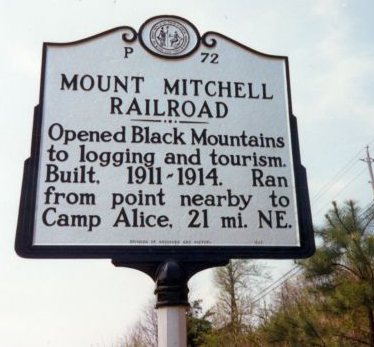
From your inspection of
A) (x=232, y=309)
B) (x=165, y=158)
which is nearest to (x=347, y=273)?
(x=165, y=158)

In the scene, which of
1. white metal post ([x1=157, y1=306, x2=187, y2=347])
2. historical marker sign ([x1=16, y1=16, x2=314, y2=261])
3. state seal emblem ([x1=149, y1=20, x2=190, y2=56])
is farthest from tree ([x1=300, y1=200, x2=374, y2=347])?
state seal emblem ([x1=149, y1=20, x2=190, y2=56])

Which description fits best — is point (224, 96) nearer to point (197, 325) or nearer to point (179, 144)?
point (179, 144)

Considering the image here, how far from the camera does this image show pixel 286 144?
367 cm

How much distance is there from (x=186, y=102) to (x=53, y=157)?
0.98 metres

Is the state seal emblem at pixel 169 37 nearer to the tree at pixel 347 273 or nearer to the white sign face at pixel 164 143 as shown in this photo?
the white sign face at pixel 164 143

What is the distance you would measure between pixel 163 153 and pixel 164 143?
0.07 metres

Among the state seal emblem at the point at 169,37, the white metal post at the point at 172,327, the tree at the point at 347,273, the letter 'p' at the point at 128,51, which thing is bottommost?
the white metal post at the point at 172,327

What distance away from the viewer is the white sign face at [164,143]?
3.26 m

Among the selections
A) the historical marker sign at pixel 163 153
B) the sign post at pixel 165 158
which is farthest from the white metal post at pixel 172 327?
the historical marker sign at pixel 163 153

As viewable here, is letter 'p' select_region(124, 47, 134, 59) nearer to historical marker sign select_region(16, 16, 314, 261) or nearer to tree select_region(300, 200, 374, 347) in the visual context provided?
historical marker sign select_region(16, 16, 314, 261)

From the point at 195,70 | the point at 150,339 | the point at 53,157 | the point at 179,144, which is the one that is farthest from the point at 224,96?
the point at 150,339

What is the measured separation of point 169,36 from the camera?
3.79 metres

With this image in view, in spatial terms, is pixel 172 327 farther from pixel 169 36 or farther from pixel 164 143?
pixel 169 36

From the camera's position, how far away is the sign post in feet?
10.6
